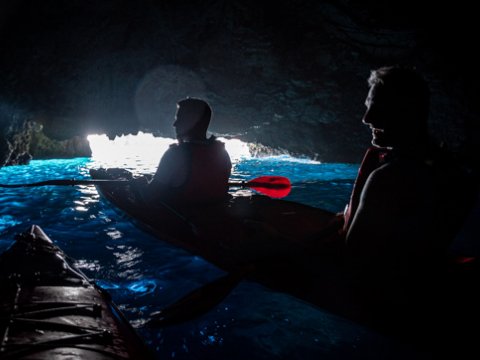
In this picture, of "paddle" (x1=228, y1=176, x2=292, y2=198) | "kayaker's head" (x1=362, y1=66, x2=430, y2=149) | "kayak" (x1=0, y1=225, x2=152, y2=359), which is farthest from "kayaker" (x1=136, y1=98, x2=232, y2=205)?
"kayaker's head" (x1=362, y1=66, x2=430, y2=149)

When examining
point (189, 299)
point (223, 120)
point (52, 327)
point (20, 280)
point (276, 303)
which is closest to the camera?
point (52, 327)

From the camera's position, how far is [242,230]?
10.6 ft

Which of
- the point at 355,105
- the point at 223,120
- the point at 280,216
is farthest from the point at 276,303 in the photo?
the point at 223,120

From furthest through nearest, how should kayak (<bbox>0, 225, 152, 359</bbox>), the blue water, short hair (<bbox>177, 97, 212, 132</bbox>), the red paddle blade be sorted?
the red paddle blade < short hair (<bbox>177, 97, 212, 132</bbox>) < the blue water < kayak (<bbox>0, 225, 152, 359</bbox>)

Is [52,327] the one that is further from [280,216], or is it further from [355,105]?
[355,105]

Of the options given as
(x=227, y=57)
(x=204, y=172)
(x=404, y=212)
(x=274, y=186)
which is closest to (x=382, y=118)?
(x=404, y=212)

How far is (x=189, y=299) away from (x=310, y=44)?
40.1 ft

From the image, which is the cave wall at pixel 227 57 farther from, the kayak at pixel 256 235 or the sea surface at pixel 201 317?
the sea surface at pixel 201 317

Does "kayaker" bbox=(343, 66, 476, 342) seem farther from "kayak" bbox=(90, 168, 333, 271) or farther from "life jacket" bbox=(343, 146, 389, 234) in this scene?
"kayak" bbox=(90, 168, 333, 271)

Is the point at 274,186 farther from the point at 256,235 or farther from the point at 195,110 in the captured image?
the point at 256,235

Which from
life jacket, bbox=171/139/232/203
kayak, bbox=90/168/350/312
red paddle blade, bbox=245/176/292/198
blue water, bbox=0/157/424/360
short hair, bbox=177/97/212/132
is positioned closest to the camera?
blue water, bbox=0/157/424/360

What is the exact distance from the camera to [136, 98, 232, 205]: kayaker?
380 centimetres

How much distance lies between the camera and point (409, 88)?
1.87 meters

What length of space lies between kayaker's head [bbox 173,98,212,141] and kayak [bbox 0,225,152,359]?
86.1 inches
